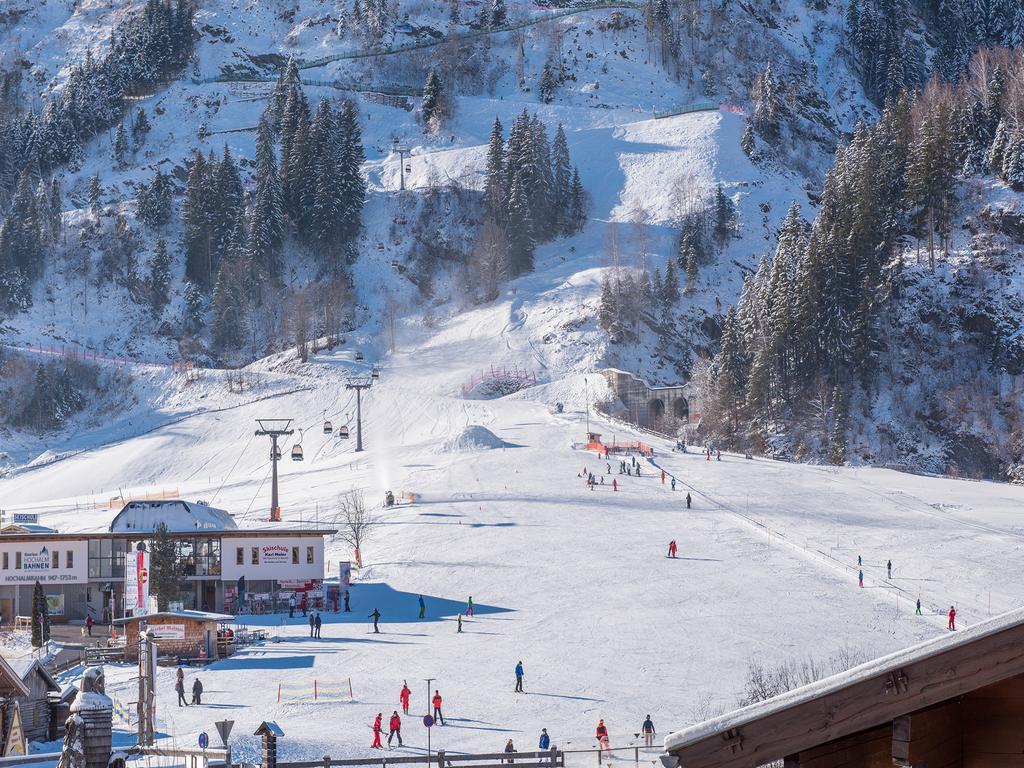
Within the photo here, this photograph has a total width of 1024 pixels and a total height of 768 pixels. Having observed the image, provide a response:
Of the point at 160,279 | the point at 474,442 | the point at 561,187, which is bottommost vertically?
the point at 474,442

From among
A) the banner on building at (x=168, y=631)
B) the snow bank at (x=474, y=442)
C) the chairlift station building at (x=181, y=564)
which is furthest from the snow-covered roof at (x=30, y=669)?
the snow bank at (x=474, y=442)

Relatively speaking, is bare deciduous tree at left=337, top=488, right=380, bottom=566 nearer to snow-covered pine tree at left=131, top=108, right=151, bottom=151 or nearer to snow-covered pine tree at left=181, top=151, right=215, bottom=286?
snow-covered pine tree at left=181, top=151, right=215, bottom=286

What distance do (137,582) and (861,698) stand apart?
4207cm

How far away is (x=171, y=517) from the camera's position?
53.6 metres

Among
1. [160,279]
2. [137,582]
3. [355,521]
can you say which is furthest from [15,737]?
[160,279]

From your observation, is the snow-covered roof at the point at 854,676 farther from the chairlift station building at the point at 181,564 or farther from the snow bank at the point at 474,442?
the snow bank at the point at 474,442

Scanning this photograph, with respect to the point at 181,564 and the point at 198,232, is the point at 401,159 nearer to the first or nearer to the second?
the point at 198,232

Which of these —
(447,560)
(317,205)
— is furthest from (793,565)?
(317,205)

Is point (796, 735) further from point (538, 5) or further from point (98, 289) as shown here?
point (538, 5)

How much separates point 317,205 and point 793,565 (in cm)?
8355

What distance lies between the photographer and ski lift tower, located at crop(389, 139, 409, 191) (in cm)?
13025

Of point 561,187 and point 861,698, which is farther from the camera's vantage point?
point 561,187

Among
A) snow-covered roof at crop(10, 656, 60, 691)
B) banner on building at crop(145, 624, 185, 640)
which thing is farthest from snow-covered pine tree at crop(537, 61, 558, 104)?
snow-covered roof at crop(10, 656, 60, 691)

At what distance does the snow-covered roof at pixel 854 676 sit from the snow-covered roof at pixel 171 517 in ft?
158
